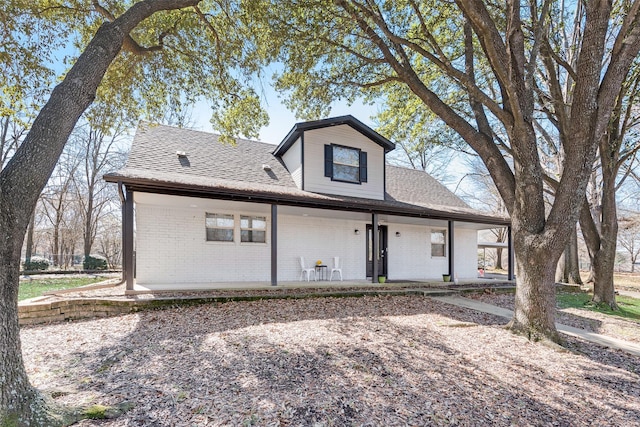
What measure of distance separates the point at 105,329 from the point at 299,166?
714 cm

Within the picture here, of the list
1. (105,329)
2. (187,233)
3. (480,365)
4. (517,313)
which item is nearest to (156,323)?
(105,329)

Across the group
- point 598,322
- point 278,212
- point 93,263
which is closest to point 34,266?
point 93,263

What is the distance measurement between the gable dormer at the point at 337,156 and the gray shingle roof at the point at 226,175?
0.54m

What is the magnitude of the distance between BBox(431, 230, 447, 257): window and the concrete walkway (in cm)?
434

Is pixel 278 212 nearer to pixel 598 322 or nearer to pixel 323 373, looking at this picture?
pixel 323 373

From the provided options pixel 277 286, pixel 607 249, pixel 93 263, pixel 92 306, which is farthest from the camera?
pixel 93 263

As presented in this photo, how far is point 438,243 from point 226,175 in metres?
9.04

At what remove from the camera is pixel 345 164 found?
11484 millimetres

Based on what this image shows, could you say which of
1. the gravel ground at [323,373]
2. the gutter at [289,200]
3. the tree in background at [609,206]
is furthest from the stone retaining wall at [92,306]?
the tree in background at [609,206]

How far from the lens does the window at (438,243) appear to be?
1345 centimetres

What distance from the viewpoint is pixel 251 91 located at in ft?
28.1

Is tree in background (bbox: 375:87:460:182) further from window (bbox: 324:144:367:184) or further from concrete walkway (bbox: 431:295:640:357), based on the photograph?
concrete walkway (bbox: 431:295:640:357)

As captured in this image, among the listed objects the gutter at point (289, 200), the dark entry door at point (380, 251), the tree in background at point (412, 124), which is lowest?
the dark entry door at point (380, 251)

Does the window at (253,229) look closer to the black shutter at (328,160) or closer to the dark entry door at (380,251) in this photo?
the black shutter at (328,160)
